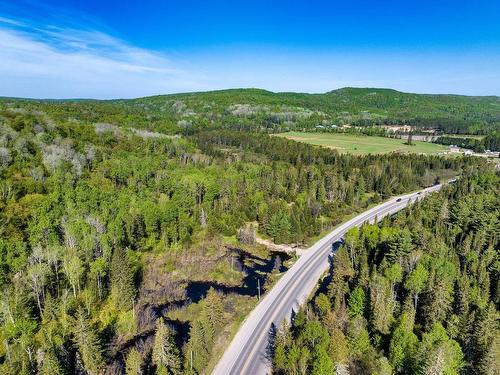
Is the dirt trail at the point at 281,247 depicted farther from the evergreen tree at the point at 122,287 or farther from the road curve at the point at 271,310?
the evergreen tree at the point at 122,287

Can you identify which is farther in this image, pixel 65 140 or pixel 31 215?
pixel 65 140

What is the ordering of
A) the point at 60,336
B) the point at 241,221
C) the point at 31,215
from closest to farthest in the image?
the point at 60,336, the point at 31,215, the point at 241,221

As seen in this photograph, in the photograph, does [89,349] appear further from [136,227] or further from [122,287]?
[136,227]

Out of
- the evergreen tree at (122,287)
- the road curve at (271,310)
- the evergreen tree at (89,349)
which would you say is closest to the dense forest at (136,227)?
the evergreen tree at (89,349)

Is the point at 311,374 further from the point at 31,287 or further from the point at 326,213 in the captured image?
the point at 326,213

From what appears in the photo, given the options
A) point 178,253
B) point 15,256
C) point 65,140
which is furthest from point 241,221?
point 65,140

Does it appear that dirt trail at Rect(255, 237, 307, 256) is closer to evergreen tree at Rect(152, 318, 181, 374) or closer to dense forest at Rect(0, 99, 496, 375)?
dense forest at Rect(0, 99, 496, 375)

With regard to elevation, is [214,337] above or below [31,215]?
below
